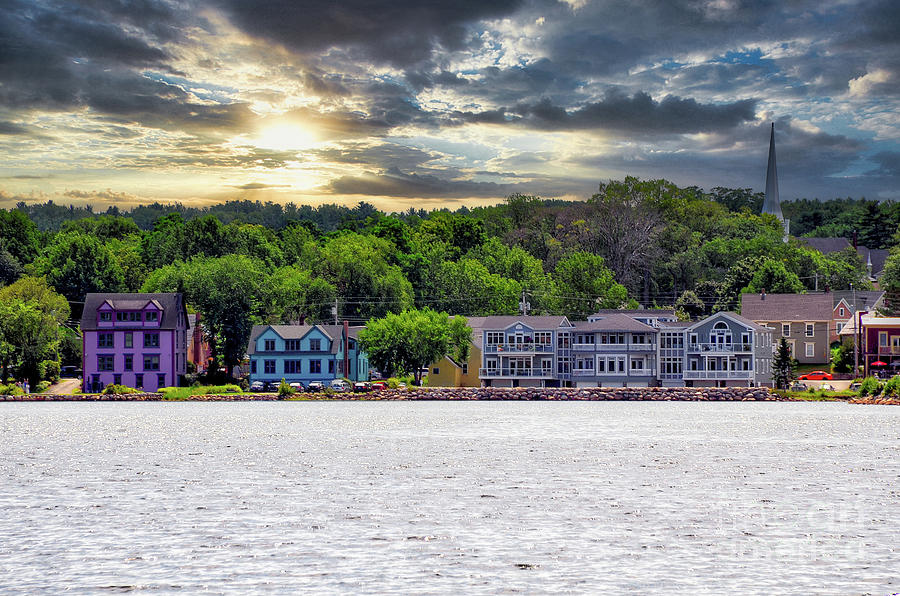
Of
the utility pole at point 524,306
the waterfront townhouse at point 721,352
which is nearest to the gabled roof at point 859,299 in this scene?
the waterfront townhouse at point 721,352

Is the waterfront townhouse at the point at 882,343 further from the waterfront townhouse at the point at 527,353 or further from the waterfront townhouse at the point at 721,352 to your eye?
the waterfront townhouse at the point at 527,353

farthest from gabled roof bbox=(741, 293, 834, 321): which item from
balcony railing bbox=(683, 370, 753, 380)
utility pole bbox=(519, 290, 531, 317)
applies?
utility pole bbox=(519, 290, 531, 317)

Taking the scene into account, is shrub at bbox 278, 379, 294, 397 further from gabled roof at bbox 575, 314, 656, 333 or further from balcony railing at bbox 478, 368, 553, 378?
gabled roof at bbox 575, 314, 656, 333

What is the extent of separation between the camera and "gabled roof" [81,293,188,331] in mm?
105812

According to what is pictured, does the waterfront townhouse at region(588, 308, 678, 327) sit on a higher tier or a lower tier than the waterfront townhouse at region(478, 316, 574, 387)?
higher

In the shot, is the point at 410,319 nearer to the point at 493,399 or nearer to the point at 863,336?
the point at 493,399

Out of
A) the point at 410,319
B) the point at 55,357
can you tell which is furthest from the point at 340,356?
the point at 55,357

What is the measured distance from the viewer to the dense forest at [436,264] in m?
112

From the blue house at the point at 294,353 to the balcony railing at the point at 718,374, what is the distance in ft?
118

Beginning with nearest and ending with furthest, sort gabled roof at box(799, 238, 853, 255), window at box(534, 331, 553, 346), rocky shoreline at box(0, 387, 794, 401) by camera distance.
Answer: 1. rocky shoreline at box(0, 387, 794, 401)
2. window at box(534, 331, 553, 346)
3. gabled roof at box(799, 238, 853, 255)

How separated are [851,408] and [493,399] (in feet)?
112

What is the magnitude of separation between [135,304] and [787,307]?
73.2 m

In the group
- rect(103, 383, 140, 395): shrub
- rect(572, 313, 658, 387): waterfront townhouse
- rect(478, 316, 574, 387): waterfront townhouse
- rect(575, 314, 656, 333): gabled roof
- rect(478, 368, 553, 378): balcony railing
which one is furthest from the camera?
rect(478, 368, 553, 378): balcony railing

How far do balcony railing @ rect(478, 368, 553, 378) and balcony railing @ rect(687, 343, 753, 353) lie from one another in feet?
51.0
